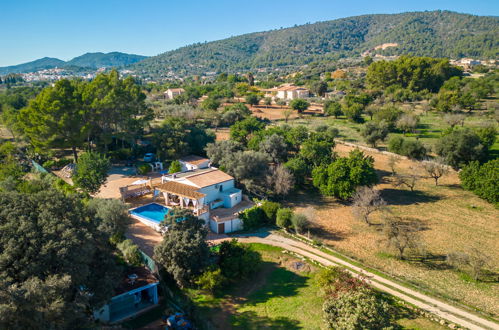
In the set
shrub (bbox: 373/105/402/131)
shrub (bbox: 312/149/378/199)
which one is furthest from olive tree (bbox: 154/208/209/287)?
shrub (bbox: 373/105/402/131)

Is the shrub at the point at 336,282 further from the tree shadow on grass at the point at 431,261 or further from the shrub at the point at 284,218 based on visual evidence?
the shrub at the point at 284,218

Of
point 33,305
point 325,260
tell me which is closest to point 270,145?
point 325,260

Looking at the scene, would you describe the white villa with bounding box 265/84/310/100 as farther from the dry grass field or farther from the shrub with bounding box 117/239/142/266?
the shrub with bounding box 117/239/142/266

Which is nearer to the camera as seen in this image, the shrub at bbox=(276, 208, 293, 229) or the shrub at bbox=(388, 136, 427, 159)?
the shrub at bbox=(276, 208, 293, 229)

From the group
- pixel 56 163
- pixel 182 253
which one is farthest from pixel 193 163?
pixel 182 253

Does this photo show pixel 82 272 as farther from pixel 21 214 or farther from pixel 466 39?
pixel 466 39

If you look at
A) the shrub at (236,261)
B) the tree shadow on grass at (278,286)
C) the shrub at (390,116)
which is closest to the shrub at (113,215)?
the shrub at (236,261)

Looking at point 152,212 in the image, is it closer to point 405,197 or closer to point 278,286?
point 278,286
